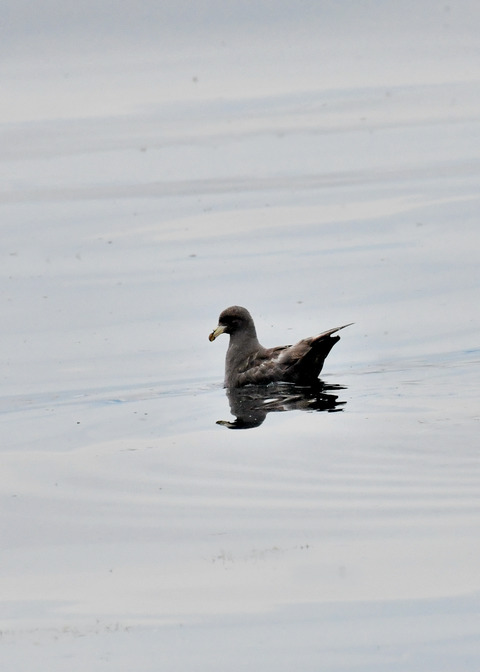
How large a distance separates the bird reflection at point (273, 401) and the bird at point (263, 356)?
9cm

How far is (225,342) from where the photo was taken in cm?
1542

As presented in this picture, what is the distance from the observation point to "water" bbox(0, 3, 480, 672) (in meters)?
7.60

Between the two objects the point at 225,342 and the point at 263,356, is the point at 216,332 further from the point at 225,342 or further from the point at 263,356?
the point at 225,342

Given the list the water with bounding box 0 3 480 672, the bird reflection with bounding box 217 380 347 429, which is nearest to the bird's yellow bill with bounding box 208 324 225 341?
the water with bounding box 0 3 480 672

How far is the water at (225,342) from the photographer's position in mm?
7598

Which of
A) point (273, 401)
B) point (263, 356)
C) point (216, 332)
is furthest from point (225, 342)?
point (273, 401)

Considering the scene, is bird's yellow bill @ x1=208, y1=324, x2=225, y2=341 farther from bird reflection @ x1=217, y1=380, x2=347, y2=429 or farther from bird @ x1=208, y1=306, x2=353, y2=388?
bird reflection @ x1=217, y1=380, x2=347, y2=429

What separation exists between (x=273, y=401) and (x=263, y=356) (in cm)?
90

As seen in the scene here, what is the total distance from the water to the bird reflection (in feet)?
0.42

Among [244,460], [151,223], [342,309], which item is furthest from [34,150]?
[244,460]

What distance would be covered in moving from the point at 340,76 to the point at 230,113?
348 cm

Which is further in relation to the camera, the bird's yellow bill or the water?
the bird's yellow bill

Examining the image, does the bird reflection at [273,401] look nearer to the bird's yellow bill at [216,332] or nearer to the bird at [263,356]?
the bird at [263,356]

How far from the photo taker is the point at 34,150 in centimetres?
2594
